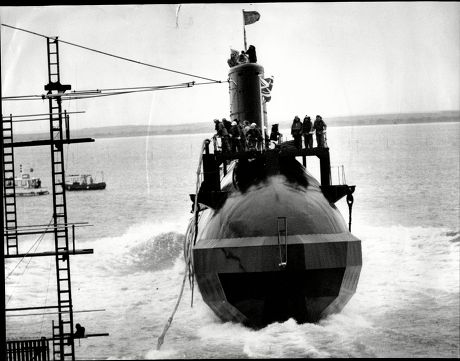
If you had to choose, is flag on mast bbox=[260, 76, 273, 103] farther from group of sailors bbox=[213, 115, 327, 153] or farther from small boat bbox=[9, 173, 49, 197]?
small boat bbox=[9, 173, 49, 197]

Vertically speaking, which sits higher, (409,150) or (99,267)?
(409,150)

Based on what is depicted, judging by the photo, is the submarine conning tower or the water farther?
the submarine conning tower

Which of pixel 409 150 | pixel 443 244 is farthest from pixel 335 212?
pixel 409 150

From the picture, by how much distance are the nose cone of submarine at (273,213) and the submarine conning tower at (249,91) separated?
6056mm

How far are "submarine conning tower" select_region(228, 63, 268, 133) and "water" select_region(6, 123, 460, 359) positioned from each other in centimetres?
667

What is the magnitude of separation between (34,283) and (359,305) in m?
16.7

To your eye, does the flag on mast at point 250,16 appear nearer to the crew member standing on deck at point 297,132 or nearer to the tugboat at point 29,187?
the crew member standing on deck at point 297,132

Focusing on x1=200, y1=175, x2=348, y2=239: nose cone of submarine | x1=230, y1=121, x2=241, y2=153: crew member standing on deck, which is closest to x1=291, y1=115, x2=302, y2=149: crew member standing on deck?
x1=230, y1=121, x2=241, y2=153: crew member standing on deck

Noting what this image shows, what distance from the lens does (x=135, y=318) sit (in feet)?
77.9

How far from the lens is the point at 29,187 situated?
2363 inches

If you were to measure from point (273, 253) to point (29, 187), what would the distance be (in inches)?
1863

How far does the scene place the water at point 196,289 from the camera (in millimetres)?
18094

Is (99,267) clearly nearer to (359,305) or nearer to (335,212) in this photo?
(359,305)

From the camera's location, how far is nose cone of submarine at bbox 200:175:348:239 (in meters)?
17.5
